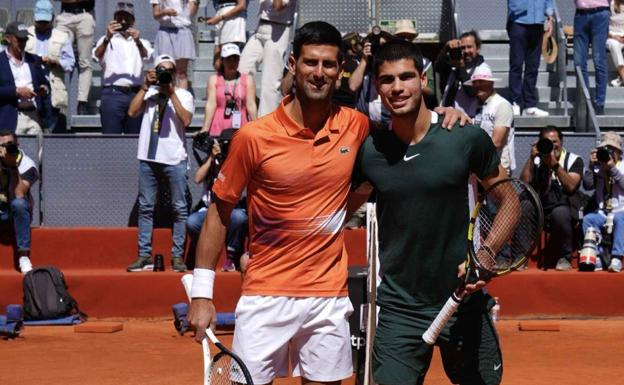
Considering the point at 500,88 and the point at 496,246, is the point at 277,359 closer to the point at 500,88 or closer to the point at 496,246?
the point at 496,246

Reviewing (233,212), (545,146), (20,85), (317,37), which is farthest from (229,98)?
(317,37)

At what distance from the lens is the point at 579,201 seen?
13172mm

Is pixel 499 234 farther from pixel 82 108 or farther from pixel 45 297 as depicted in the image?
pixel 82 108

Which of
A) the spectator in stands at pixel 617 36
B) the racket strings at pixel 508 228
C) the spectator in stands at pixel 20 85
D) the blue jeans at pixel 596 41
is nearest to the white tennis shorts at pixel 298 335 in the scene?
the racket strings at pixel 508 228

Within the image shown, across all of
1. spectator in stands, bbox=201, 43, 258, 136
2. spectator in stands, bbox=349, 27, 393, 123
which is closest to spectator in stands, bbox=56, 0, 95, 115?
spectator in stands, bbox=201, 43, 258, 136

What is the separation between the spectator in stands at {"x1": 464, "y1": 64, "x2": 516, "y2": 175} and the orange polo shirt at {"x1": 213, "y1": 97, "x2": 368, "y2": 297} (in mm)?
7059

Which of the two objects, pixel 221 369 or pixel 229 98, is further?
pixel 229 98

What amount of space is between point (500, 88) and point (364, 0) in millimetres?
2288

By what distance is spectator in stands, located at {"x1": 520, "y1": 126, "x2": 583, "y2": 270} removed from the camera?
12984 millimetres

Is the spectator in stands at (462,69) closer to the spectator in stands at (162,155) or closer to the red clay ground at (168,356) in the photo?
the red clay ground at (168,356)

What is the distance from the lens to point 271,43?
48.5ft

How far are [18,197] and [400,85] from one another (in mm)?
8478

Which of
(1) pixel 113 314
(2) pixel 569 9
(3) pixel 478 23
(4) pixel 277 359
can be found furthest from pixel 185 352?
(2) pixel 569 9

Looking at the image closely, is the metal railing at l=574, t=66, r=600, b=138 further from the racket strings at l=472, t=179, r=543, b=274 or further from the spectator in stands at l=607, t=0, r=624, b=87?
the racket strings at l=472, t=179, r=543, b=274
